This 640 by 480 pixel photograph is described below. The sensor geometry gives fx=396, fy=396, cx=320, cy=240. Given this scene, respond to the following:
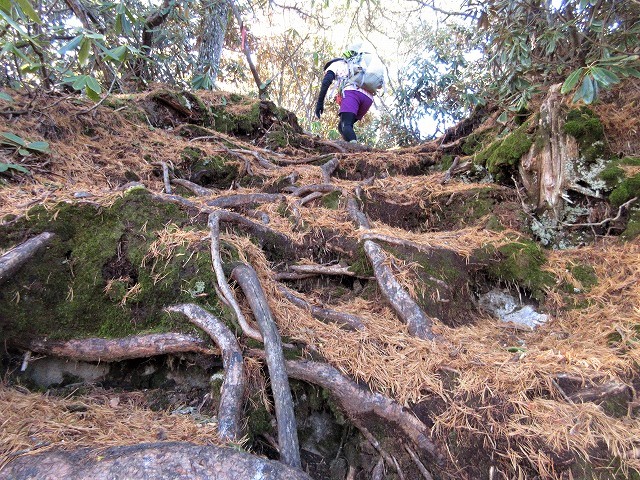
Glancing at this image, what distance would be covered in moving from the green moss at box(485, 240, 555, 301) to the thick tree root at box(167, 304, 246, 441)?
6.72ft

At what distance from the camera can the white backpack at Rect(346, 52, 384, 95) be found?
244 inches

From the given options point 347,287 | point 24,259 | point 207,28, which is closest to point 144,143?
point 24,259

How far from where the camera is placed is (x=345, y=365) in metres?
1.98

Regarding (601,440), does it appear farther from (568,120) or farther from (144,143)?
(144,143)

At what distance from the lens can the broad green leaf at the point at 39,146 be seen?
3.38 meters

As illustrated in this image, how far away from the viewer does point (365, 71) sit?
6184 millimetres

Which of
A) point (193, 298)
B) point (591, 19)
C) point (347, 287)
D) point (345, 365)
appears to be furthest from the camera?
point (591, 19)

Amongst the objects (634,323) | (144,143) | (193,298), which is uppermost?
(144,143)

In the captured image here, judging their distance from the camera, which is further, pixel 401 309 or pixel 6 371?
pixel 401 309

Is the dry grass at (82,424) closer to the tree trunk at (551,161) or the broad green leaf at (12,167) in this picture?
the broad green leaf at (12,167)

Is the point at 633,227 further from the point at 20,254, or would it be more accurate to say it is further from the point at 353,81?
the point at 353,81

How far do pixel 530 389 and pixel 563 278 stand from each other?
1272 millimetres

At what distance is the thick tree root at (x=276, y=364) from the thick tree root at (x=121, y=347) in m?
0.32

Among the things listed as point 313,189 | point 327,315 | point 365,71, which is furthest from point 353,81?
point 327,315
